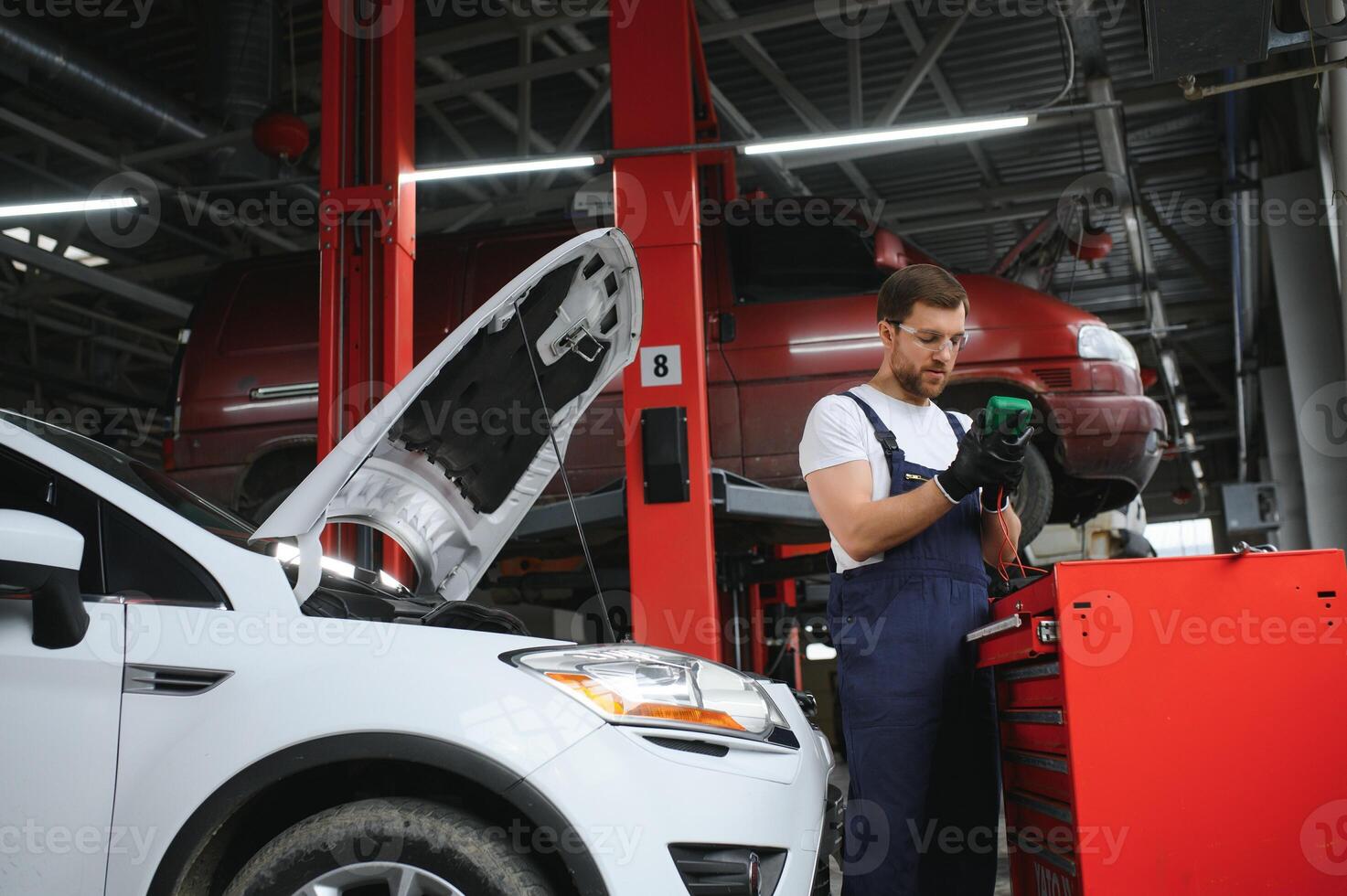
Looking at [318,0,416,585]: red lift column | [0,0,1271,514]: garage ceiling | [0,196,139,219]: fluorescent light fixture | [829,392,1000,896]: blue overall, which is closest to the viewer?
[829,392,1000,896]: blue overall

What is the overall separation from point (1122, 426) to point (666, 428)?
242 centimetres

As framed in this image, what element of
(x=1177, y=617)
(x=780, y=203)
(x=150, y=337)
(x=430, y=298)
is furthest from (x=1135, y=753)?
(x=150, y=337)

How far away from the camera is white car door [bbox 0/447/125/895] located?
5.72ft

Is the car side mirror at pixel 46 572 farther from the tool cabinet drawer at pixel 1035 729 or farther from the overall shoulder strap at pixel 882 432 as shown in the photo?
the tool cabinet drawer at pixel 1035 729

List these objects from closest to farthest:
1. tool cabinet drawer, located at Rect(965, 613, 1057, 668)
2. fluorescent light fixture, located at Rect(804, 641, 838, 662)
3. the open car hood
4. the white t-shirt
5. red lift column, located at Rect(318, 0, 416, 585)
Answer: tool cabinet drawer, located at Rect(965, 613, 1057, 668) → the white t-shirt → the open car hood → red lift column, located at Rect(318, 0, 416, 585) → fluorescent light fixture, located at Rect(804, 641, 838, 662)

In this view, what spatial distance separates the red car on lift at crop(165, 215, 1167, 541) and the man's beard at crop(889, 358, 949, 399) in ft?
9.51

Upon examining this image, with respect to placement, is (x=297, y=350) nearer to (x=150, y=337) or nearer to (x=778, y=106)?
(x=778, y=106)

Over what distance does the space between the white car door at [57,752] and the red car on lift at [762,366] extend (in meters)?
3.68

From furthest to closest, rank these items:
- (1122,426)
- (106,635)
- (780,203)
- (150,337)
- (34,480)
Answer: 1. (150,337)
2. (780,203)
3. (1122,426)
4. (34,480)
5. (106,635)

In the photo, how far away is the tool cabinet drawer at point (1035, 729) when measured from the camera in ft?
5.91

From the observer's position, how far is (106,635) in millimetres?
1817

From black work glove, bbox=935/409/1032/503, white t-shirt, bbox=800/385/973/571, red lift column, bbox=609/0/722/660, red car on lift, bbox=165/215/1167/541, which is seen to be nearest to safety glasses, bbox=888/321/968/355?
white t-shirt, bbox=800/385/973/571

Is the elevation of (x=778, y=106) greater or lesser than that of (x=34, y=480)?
greater

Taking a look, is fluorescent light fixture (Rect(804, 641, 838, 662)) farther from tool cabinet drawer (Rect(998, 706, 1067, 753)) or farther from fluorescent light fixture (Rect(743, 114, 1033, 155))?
tool cabinet drawer (Rect(998, 706, 1067, 753))
